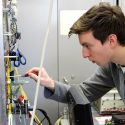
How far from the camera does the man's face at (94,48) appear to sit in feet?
4.12

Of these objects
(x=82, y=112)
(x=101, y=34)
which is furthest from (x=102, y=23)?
(x=82, y=112)

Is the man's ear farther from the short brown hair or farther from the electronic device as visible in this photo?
the electronic device

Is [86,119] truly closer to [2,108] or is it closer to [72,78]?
[2,108]

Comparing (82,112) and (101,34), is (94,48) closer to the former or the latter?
(101,34)

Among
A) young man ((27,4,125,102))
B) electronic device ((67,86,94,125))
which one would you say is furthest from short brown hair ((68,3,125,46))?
electronic device ((67,86,94,125))

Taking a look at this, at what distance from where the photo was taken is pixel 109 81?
165 centimetres

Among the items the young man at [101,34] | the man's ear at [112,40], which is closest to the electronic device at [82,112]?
the young man at [101,34]

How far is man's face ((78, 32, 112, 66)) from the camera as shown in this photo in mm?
1255

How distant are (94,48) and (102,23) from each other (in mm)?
121

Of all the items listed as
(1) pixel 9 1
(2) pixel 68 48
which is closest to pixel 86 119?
(1) pixel 9 1

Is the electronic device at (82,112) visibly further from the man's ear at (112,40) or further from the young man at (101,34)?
the man's ear at (112,40)

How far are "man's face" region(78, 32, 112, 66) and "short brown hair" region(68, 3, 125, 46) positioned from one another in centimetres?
2

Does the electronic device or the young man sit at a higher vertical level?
the young man

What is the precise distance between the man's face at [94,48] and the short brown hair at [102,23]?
2 centimetres
